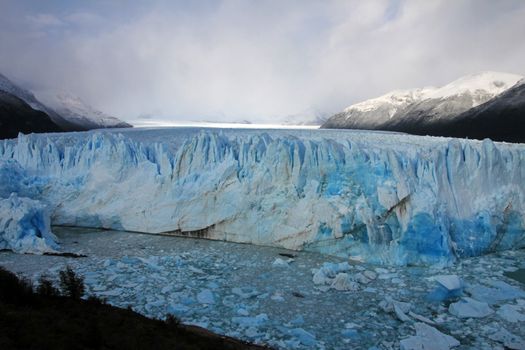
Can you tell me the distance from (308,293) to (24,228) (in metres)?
6.76

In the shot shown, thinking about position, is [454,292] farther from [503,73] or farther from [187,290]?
[503,73]

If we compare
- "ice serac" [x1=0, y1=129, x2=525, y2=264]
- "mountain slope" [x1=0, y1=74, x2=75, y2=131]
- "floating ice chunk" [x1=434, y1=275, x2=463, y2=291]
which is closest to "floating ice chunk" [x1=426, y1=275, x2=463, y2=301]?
"floating ice chunk" [x1=434, y1=275, x2=463, y2=291]

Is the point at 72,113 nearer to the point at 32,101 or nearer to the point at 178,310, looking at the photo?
the point at 32,101

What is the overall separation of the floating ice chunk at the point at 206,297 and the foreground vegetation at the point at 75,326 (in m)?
1.00

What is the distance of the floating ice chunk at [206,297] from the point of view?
6.21 m

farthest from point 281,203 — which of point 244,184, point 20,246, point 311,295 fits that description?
point 20,246

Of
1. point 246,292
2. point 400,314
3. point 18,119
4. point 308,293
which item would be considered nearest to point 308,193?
point 308,293

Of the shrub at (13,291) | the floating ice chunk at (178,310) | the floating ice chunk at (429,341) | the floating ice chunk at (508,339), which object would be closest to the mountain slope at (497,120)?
the floating ice chunk at (508,339)

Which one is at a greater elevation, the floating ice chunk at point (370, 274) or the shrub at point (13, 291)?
the shrub at point (13, 291)

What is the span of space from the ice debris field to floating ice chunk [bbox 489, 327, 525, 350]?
0.5 inches

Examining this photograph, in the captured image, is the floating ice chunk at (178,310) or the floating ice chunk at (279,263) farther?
the floating ice chunk at (279,263)

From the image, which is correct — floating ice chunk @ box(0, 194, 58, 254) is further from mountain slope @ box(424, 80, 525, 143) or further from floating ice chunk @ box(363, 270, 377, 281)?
mountain slope @ box(424, 80, 525, 143)

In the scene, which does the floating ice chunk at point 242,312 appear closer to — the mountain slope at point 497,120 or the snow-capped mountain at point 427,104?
the mountain slope at point 497,120

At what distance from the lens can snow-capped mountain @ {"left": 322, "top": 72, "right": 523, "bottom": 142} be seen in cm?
4581
